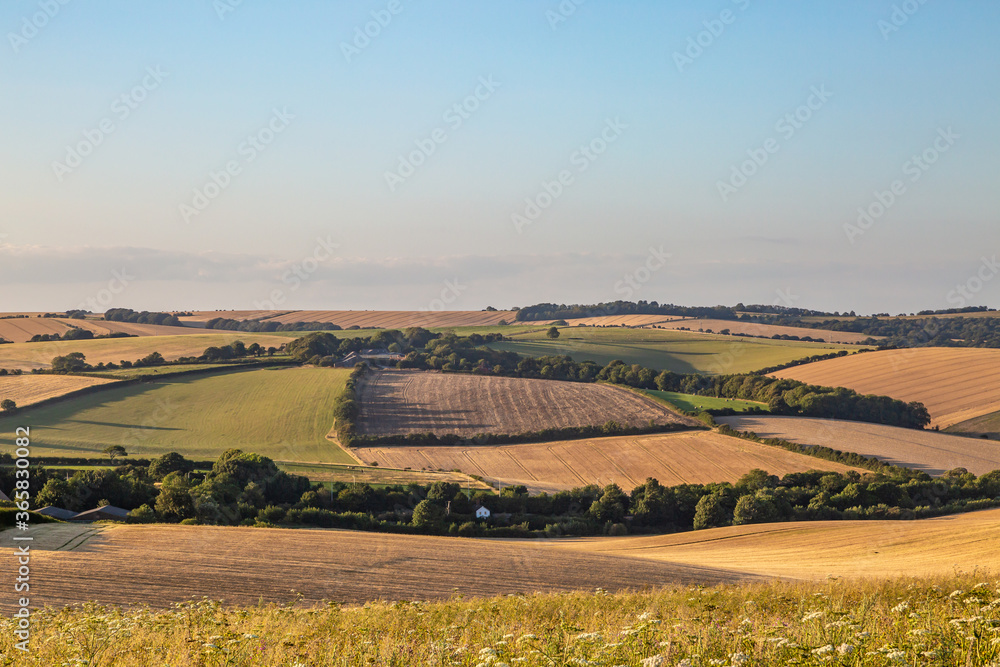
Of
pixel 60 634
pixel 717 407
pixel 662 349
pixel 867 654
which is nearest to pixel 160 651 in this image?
pixel 60 634

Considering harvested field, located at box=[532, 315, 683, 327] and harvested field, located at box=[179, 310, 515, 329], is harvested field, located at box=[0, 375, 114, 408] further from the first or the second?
harvested field, located at box=[532, 315, 683, 327]

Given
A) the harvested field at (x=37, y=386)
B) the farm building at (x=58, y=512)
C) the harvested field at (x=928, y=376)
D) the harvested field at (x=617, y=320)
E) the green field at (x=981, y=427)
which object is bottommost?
the farm building at (x=58, y=512)

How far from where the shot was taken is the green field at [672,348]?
11425 cm

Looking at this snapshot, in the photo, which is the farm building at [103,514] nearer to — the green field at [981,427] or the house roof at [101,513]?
the house roof at [101,513]

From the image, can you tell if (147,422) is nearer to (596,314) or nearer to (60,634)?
(60,634)

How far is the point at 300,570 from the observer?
21.9 metres

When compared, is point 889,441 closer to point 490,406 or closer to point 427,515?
point 490,406

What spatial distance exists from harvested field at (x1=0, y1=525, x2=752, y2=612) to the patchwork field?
78715 mm

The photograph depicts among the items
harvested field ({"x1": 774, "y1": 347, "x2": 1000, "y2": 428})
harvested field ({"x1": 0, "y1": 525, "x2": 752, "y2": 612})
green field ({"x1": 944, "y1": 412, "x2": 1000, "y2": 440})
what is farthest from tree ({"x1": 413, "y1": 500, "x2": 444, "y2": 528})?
harvested field ({"x1": 774, "y1": 347, "x2": 1000, "y2": 428})

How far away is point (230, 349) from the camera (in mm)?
108188

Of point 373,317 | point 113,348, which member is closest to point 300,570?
point 113,348

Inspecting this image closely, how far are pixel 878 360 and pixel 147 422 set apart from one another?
93.7 meters

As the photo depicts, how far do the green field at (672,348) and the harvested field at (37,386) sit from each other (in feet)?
202

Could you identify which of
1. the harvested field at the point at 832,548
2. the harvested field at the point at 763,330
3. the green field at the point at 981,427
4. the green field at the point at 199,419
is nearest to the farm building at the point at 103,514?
the green field at the point at 199,419
